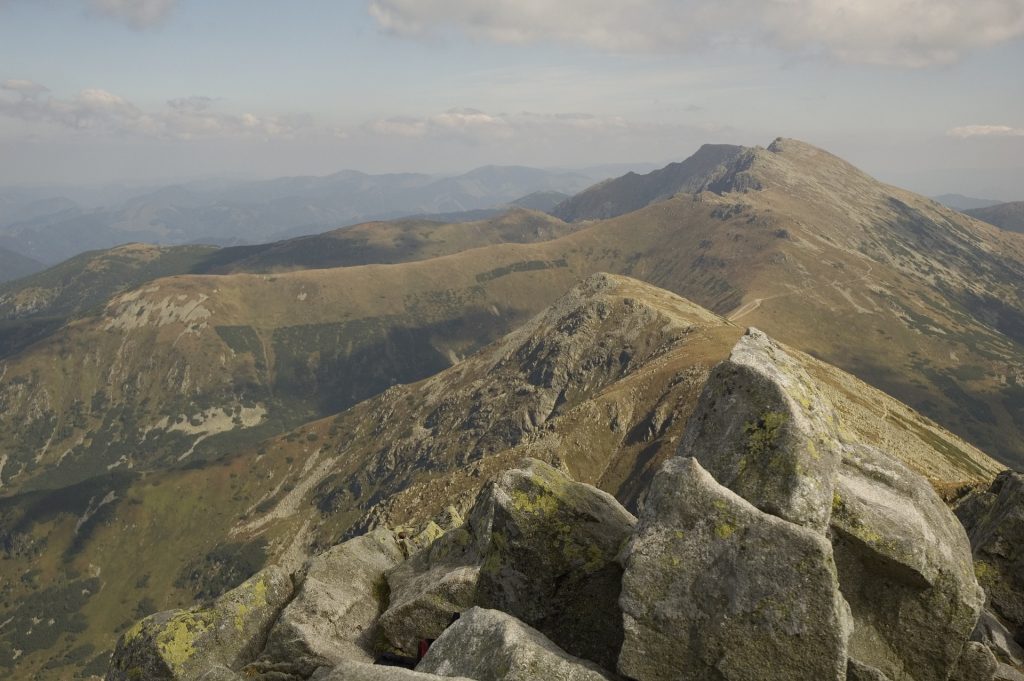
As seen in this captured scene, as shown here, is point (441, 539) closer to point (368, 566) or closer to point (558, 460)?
point (368, 566)

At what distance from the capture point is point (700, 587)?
1412 cm

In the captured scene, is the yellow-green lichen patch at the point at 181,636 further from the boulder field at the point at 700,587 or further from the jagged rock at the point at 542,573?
the jagged rock at the point at 542,573

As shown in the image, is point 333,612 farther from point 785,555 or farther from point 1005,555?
point 1005,555

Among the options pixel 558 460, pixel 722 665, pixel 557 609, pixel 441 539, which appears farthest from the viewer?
pixel 558 460

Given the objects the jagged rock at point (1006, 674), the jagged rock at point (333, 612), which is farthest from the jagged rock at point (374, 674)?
the jagged rock at point (1006, 674)

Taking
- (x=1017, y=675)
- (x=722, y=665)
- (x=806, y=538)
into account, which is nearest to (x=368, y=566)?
(x=722, y=665)

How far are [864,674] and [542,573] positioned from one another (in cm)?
911

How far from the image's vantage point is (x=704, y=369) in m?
164

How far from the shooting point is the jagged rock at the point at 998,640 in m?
19.1

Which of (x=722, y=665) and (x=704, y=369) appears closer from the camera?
(x=722, y=665)

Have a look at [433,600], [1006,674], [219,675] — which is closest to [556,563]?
[433,600]

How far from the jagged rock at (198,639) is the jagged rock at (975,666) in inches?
933

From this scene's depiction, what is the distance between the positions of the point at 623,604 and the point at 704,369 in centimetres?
15908

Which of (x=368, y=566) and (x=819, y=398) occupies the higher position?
(x=819, y=398)
